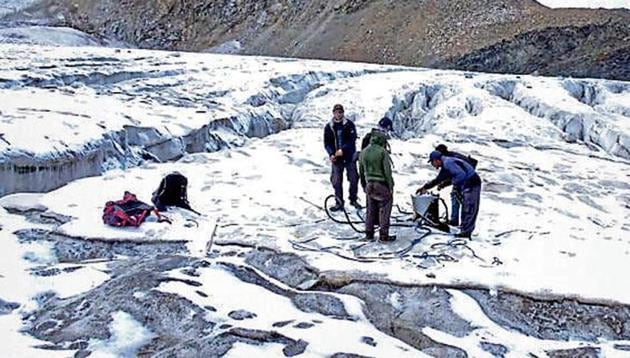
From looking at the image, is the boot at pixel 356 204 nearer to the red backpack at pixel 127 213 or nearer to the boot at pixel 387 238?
the boot at pixel 387 238

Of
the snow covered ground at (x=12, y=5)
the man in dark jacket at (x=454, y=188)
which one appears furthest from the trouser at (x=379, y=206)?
the snow covered ground at (x=12, y=5)

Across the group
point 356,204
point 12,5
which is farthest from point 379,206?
point 12,5

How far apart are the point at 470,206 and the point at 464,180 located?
14.1 inches

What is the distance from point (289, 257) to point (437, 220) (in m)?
2.12

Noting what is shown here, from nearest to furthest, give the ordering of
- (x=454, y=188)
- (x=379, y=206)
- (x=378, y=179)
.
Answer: (x=378, y=179)
(x=379, y=206)
(x=454, y=188)

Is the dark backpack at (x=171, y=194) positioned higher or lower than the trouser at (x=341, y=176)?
lower

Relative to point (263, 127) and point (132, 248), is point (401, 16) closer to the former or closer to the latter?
point (263, 127)

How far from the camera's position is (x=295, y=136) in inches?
594

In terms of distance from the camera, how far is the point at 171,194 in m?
9.41

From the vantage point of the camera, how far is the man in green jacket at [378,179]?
7809mm

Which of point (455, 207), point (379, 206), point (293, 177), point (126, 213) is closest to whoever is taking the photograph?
point (379, 206)

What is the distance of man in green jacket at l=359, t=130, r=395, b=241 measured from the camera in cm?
781

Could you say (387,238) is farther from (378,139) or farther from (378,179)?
(378,139)

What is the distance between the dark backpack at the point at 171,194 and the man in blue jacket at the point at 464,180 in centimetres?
347
